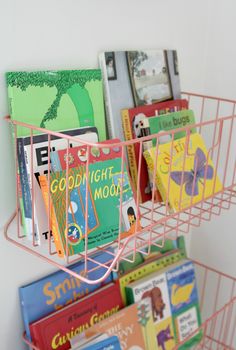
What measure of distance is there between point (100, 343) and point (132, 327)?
11cm

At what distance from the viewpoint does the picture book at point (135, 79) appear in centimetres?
82

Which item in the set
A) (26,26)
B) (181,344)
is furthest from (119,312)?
(26,26)

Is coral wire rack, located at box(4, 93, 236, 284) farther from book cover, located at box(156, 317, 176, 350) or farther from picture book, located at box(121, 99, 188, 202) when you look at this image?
book cover, located at box(156, 317, 176, 350)

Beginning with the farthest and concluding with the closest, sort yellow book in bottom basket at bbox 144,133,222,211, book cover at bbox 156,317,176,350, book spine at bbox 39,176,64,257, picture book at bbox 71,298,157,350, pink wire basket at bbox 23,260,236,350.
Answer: pink wire basket at bbox 23,260,236,350, book cover at bbox 156,317,176,350, picture book at bbox 71,298,157,350, yellow book in bottom basket at bbox 144,133,222,211, book spine at bbox 39,176,64,257

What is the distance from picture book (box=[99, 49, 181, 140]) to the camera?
82 centimetres

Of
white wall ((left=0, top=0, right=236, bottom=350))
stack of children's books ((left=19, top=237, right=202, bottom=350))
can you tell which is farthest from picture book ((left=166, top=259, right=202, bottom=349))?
white wall ((left=0, top=0, right=236, bottom=350))

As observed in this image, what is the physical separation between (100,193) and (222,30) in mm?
656

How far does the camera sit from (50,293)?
83 centimetres

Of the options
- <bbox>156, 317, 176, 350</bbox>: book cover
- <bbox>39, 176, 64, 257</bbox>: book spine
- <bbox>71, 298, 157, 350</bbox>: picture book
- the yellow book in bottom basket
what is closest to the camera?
<bbox>39, 176, 64, 257</bbox>: book spine

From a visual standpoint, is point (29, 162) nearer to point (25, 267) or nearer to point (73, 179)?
point (73, 179)

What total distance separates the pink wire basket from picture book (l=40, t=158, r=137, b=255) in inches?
22.3

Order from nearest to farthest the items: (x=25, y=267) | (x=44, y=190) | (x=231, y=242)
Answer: (x=44, y=190), (x=25, y=267), (x=231, y=242)

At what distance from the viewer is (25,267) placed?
82 centimetres

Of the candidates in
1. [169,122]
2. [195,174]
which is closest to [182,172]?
[195,174]
